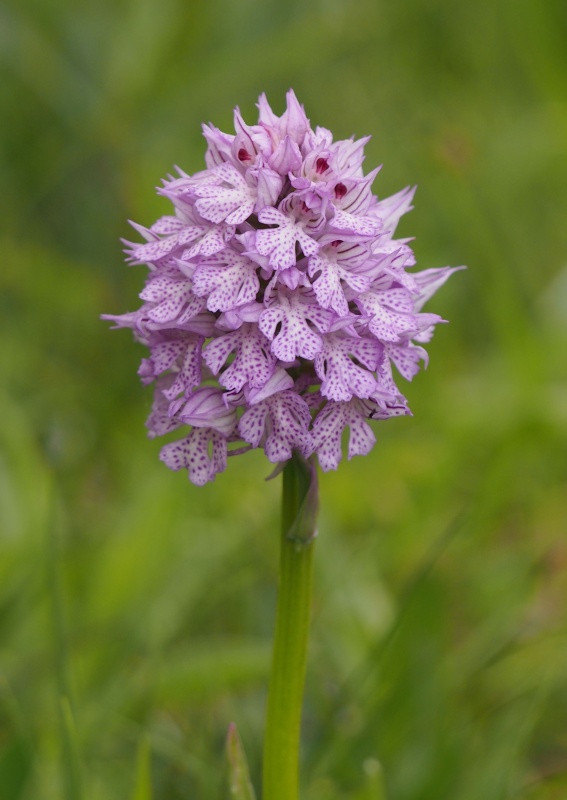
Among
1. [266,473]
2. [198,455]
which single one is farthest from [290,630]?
[266,473]

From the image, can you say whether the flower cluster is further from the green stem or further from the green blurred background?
the green blurred background

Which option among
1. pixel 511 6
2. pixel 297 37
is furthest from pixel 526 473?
pixel 511 6

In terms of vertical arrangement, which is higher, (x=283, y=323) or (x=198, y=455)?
(x=283, y=323)

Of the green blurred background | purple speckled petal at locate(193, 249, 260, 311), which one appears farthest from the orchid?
the green blurred background

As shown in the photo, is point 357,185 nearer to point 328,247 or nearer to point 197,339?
point 328,247

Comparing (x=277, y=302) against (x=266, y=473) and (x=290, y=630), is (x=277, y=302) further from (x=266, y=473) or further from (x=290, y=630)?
(x=266, y=473)

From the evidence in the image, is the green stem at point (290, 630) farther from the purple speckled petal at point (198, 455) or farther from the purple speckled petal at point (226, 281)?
the purple speckled petal at point (226, 281)
